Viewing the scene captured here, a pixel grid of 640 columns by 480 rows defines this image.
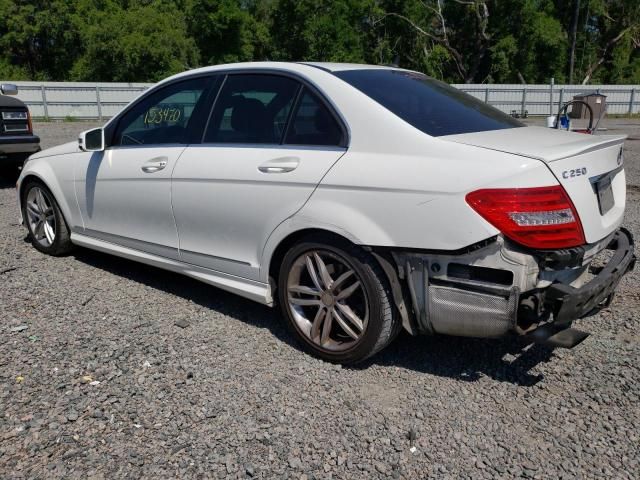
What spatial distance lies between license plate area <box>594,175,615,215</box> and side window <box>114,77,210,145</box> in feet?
8.40

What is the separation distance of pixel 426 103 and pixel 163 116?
1.97 metres

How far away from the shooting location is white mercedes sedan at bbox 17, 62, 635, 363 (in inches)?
109

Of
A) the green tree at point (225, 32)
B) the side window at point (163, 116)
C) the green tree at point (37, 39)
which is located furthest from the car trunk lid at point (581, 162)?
the green tree at point (37, 39)

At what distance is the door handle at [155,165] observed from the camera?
4.09 m

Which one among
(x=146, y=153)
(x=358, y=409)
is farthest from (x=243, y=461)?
(x=146, y=153)

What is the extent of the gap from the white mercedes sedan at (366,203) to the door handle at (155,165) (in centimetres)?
1

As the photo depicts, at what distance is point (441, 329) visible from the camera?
3051 mm

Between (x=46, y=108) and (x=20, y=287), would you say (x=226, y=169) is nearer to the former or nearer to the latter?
(x=20, y=287)

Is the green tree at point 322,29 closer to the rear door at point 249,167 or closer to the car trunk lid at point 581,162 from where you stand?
the rear door at point 249,167

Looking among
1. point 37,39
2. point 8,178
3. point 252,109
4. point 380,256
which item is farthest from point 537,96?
point 37,39

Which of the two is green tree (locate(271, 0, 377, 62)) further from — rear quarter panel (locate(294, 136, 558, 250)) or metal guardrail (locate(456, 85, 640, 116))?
rear quarter panel (locate(294, 136, 558, 250))

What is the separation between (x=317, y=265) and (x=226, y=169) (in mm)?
862

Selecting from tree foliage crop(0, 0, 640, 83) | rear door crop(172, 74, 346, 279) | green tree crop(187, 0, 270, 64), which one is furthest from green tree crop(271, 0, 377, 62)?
rear door crop(172, 74, 346, 279)

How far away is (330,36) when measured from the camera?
128 ft
